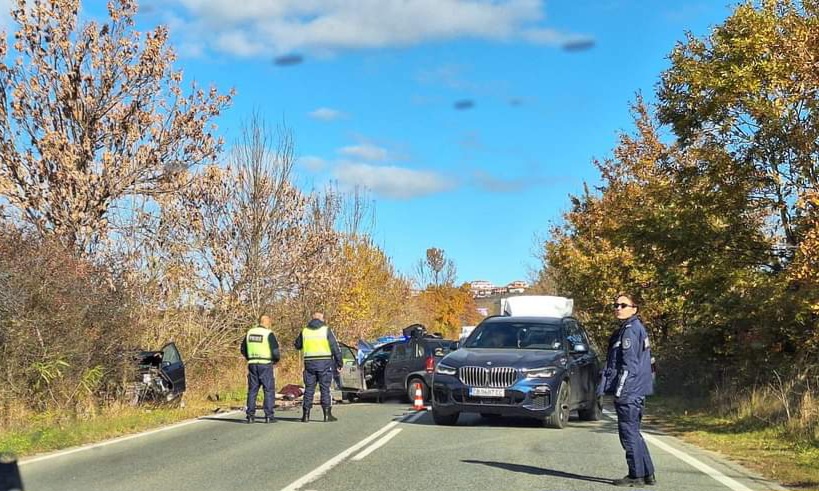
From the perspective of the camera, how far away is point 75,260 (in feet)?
47.6

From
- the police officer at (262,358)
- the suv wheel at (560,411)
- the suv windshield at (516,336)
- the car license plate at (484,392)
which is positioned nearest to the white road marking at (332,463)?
the car license plate at (484,392)

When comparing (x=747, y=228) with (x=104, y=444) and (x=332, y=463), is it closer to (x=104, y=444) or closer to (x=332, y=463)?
(x=332, y=463)

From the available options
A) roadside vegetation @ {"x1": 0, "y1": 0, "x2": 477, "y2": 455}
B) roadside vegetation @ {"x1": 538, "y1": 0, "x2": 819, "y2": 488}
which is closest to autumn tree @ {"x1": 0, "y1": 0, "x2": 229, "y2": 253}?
roadside vegetation @ {"x1": 0, "y1": 0, "x2": 477, "y2": 455}

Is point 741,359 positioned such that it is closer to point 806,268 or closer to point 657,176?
point 657,176

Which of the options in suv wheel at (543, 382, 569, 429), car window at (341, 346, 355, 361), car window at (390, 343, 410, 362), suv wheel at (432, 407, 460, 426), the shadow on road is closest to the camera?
the shadow on road

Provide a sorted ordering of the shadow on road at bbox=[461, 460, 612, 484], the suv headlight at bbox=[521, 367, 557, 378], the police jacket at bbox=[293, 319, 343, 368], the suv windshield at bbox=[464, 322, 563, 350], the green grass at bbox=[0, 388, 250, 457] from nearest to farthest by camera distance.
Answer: the shadow on road at bbox=[461, 460, 612, 484] < the green grass at bbox=[0, 388, 250, 457] < the suv headlight at bbox=[521, 367, 557, 378] < the suv windshield at bbox=[464, 322, 563, 350] < the police jacket at bbox=[293, 319, 343, 368]

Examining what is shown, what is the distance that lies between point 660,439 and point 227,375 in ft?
45.8

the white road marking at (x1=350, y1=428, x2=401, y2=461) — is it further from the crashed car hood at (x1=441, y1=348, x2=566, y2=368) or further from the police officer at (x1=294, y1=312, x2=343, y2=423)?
the police officer at (x1=294, y1=312, x2=343, y2=423)

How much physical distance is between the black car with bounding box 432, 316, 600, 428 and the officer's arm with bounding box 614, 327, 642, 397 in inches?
165

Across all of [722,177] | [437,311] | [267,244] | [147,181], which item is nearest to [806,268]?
[722,177]

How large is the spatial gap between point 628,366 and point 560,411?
15.3 feet

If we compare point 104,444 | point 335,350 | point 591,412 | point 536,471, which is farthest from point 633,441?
point 104,444

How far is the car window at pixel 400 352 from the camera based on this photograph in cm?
1970

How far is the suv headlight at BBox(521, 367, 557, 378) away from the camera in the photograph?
1236cm
